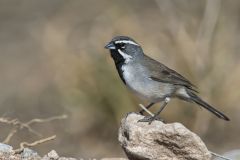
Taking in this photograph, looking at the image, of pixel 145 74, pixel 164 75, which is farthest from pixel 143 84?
pixel 164 75

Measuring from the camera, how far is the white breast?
27.5 feet

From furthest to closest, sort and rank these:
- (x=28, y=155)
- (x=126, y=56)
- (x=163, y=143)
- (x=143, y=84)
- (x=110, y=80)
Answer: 1. (x=110, y=80)
2. (x=126, y=56)
3. (x=143, y=84)
4. (x=28, y=155)
5. (x=163, y=143)

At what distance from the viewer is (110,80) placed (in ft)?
43.4

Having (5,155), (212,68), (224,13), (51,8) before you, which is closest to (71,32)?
(51,8)

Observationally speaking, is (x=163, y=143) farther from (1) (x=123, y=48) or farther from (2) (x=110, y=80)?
(2) (x=110, y=80)

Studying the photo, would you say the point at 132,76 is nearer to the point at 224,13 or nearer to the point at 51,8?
the point at 224,13

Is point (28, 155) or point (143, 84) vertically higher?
point (143, 84)

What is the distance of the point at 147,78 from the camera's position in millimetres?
8555

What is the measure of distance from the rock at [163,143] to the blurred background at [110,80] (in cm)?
478

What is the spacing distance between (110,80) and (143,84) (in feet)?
15.7

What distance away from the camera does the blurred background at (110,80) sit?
12797 millimetres

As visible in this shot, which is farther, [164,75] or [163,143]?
[164,75]

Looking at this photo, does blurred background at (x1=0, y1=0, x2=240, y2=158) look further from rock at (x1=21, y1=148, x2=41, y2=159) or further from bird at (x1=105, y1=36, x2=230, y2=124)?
rock at (x1=21, y1=148, x2=41, y2=159)

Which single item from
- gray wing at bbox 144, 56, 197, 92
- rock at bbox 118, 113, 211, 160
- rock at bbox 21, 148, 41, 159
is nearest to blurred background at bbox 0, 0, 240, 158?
gray wing at bbox 144, 56, 197, 92
